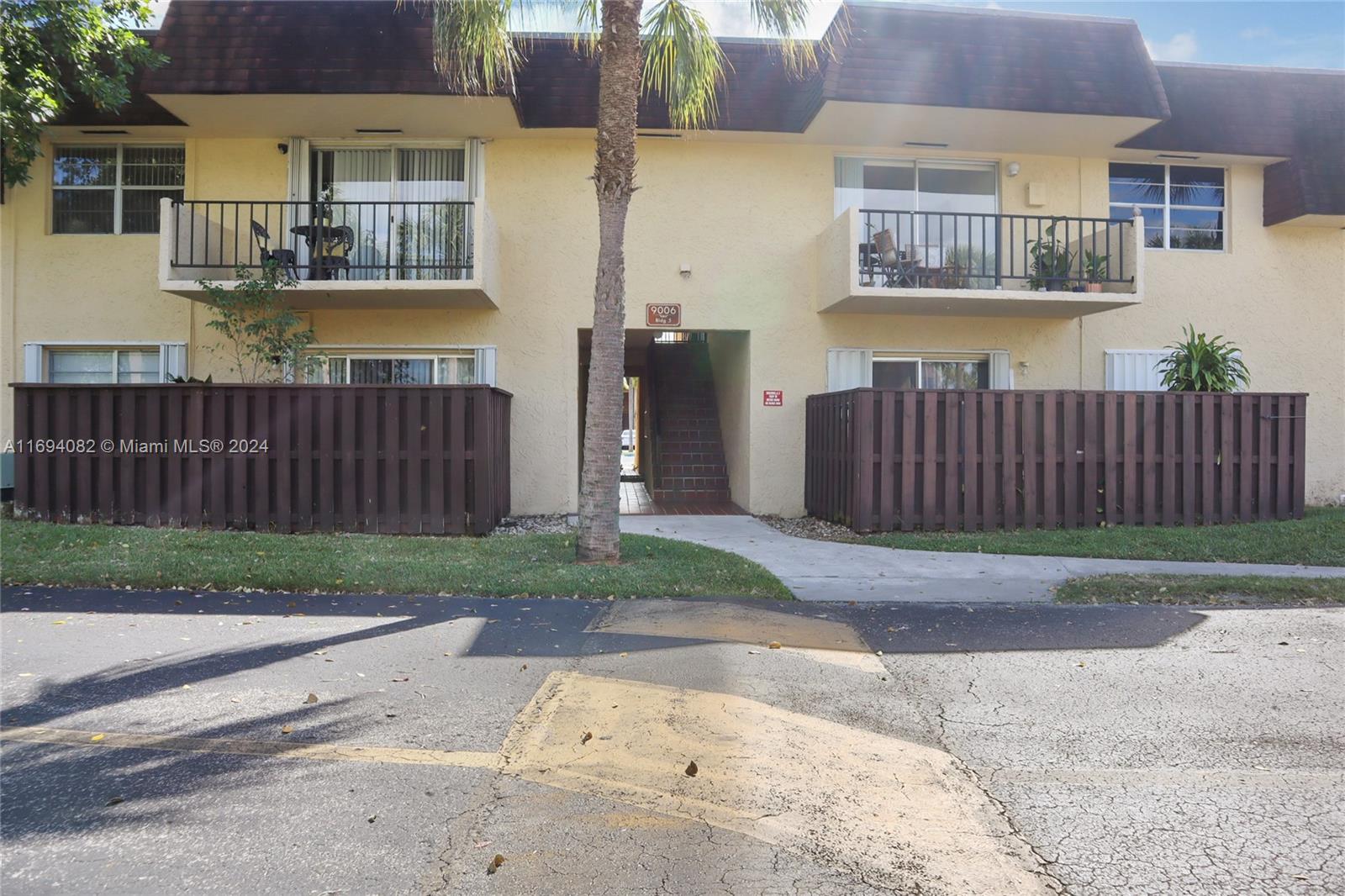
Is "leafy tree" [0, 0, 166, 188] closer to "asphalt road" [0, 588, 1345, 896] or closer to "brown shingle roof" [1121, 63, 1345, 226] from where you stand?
"asphalt road" [0, 588, 1345, 896]

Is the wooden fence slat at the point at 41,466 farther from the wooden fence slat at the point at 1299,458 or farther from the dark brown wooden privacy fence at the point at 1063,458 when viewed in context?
the wooden fence slat at the point at 1299,458

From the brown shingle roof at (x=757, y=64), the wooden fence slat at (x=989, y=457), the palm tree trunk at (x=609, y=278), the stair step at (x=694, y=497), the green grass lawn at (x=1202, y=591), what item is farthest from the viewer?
the stair step at (x=694, y=497)

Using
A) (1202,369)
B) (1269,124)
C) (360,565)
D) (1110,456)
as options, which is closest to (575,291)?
(360,565)

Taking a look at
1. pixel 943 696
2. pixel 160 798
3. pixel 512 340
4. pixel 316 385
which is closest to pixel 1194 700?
pixel 943 696

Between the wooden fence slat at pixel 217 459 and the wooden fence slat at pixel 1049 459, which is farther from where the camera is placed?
the wooden fence slat at pixel 1049 459

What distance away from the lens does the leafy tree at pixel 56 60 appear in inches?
432

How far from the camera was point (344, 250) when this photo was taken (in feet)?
42.2

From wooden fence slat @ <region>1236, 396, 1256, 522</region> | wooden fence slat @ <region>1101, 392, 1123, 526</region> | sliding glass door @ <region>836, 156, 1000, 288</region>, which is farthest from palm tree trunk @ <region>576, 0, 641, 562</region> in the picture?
wooden fence slat @ <region>1236, 396, 1256, 522</region>

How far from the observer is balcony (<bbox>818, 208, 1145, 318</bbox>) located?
12500mm

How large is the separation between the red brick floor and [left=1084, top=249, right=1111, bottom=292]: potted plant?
6082 millimetres

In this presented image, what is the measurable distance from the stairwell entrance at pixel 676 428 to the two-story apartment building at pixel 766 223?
50.7 inches

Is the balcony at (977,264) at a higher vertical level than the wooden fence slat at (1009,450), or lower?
higher

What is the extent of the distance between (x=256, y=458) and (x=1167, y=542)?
35.2 ft

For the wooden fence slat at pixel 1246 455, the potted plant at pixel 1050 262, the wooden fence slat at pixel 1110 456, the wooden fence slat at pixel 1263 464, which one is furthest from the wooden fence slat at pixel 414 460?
the wooden fence slat at pixel 1263 464
